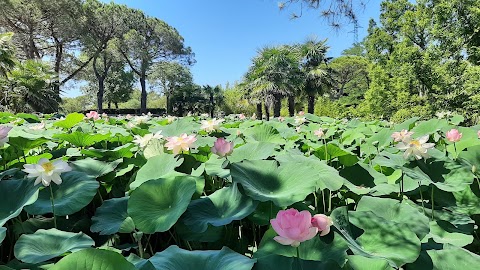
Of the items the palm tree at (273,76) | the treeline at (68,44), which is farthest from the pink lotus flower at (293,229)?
the palm tree at (273,76)

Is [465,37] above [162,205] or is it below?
above

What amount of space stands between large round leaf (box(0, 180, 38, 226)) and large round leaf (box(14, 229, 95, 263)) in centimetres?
12

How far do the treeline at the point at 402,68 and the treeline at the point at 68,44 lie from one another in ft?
32.4

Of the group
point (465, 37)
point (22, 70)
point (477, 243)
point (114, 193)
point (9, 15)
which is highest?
point (9, 15)

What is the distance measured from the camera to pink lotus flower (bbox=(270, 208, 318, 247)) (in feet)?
1.62

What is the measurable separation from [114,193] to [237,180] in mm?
471

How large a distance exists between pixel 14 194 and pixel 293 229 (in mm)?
679

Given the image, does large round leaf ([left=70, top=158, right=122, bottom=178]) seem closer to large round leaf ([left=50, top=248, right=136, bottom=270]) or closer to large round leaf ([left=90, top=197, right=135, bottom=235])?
large round leaf ([left=90, top=197, right=135, bottom=235])

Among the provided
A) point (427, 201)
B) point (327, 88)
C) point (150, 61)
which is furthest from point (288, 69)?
point (427, 201)

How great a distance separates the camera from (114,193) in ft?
3.38

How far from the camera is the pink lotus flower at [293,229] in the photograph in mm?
495

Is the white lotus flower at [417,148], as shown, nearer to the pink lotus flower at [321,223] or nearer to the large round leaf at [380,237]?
the large round leaf at [380,237]

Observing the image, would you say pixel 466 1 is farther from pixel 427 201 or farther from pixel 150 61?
pixel 150 61

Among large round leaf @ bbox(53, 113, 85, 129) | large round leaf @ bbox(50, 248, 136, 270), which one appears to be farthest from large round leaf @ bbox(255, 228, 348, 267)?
large round leaf @ bbox(53, 113, 85, 129)
